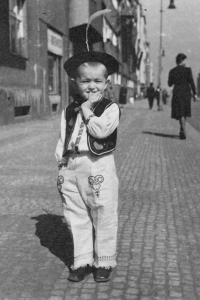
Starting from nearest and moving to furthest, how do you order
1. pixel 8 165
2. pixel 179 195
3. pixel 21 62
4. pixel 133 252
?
pixel 133 252, pixel 179 195, pixel 8 165, pixel 21 62

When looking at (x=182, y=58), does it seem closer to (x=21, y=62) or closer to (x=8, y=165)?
(x=8, y=165)

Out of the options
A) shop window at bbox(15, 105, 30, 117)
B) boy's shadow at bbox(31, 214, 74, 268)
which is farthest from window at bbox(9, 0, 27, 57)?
boy's shadow at bbox(31, 214, 74, 268)

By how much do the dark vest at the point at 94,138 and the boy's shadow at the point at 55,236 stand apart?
0.89m

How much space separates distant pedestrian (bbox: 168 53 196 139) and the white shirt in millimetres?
8407

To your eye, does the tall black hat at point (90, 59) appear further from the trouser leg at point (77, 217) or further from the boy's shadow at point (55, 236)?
the boy's shadow at point (55, 236)

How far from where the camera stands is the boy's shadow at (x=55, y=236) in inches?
137

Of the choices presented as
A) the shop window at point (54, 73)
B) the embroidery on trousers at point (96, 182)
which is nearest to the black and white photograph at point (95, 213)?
the embroidery on trousers at point (96, 182)

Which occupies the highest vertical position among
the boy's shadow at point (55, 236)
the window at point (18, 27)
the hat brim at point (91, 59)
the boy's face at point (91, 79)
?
the window at point (18, 27)

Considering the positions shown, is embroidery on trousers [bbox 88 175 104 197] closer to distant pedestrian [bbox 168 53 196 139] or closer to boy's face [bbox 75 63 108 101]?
boy's face [bbox 75 63 108 101]

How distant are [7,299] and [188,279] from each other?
1.15 metres

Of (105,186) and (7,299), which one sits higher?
(105,186)

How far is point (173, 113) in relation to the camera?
37.3 feet

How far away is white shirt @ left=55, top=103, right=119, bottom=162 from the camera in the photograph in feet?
9.31

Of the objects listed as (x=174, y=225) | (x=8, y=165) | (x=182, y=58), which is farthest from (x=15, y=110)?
(x=174, y=225)
